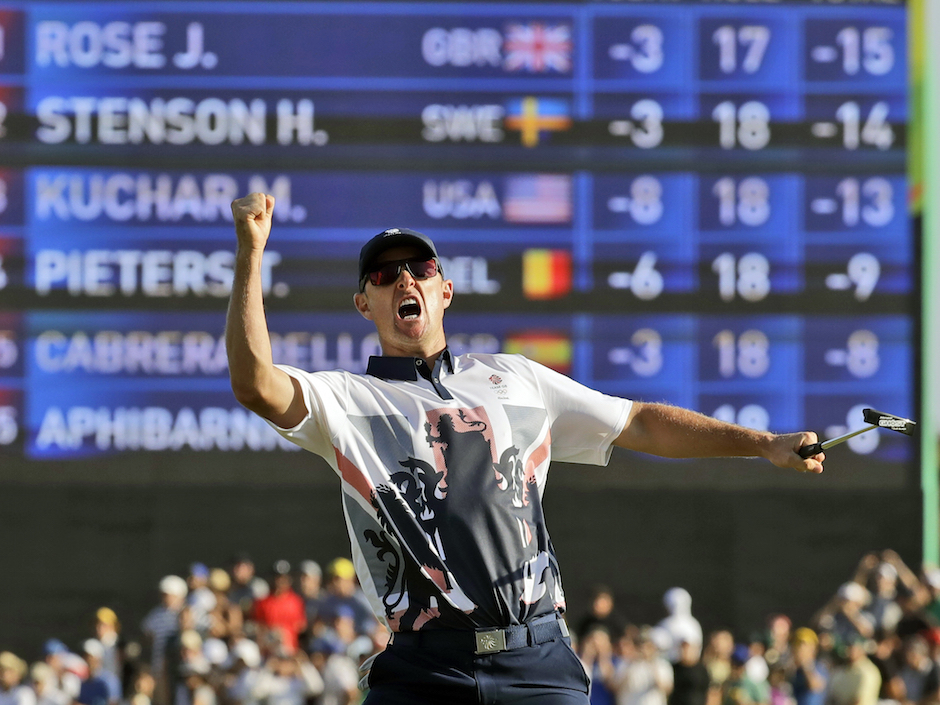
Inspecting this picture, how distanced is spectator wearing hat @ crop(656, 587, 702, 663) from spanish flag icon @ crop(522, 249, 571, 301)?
2363 millimetres

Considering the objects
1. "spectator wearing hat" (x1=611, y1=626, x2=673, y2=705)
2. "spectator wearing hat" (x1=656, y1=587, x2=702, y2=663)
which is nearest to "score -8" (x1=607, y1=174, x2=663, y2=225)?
"spectator wearing hat" (x1=656, y1=587, x2=702, y2=663)

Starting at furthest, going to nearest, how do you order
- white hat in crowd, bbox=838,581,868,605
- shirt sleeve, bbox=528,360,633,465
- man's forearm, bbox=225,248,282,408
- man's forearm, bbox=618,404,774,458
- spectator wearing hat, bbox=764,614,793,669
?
white hat in crowd, bbox=838,581,868,605, spectator wearing hat, bbox=764,614,793,669, shirt sleeve, bbox=528,360,633,465, man's forearm, bbox=618,404,774,458, man's forearm, bbox=225,248,282,408

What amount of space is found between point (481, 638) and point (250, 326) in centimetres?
72

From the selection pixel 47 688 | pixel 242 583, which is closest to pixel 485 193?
pixel 242 583

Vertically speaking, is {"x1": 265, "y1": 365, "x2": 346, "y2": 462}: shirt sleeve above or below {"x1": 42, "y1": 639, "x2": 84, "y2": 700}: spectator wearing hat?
above

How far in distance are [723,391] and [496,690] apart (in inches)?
322

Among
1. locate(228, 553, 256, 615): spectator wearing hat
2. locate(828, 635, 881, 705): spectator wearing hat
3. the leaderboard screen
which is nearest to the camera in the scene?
locate(828, 635, 881, 705): spectator wearing hat

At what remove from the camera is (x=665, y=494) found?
10.9m

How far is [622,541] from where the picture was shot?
10.9 meters

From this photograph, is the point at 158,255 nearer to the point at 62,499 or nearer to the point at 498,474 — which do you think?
the point at 62,499

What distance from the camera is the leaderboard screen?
1067 cm

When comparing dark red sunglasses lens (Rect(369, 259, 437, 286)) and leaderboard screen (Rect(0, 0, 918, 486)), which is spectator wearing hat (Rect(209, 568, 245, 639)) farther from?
dark red sunglasses lens (Rect(369, 259, 437, 286))

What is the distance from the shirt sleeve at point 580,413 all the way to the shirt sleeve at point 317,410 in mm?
449

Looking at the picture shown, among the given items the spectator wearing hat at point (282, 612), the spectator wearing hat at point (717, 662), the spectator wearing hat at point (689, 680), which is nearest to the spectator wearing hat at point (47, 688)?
the spectator wearing hat at point (282, 612)
